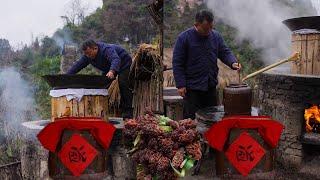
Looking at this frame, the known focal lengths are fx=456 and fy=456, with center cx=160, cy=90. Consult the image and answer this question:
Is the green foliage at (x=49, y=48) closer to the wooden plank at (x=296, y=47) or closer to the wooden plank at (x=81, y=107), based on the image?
the wooden plank at (x=81, y=107)

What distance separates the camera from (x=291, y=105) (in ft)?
22.5

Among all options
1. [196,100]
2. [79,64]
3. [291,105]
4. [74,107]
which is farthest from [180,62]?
[79,64]

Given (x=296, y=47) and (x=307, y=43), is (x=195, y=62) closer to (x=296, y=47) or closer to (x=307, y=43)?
(x=296, y=47)

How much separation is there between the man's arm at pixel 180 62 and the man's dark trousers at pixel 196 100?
24 cm

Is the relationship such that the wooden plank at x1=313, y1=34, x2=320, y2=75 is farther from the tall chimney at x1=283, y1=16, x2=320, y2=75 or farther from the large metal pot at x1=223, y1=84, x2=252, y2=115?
the large metal pot at x1=223, y1=84, x2=252, y2=115

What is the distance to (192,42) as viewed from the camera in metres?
6.71

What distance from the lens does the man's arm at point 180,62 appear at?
6.71 meters

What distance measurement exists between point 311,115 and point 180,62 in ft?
6.91

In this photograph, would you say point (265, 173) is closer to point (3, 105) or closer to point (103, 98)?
point (103, 98)

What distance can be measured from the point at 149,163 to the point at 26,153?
3038 millimetres

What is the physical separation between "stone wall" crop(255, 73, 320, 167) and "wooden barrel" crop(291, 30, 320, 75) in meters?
0.41

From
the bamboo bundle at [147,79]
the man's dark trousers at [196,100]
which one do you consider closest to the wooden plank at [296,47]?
the man's dark trousers at [196,100]

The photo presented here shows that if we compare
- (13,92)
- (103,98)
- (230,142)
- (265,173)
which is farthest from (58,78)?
(13,92)

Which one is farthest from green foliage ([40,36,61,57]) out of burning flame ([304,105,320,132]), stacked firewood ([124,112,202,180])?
stacked firewood ([124,112,202,180])
